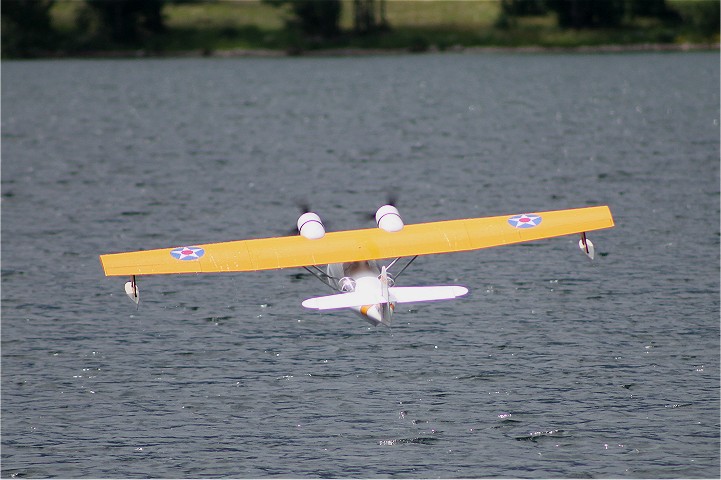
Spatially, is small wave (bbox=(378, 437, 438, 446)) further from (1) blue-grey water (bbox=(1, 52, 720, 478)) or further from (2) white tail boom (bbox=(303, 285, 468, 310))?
(2) white tail boom (bbox=(303, 285, 468, 310))

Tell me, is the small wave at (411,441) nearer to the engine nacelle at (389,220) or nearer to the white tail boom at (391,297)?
the white tail boom at (391,297)

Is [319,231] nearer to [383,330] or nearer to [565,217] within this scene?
[383,330]

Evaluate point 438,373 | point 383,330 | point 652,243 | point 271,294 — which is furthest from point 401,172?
point 438,373

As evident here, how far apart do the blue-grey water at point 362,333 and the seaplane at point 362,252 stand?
2.64 metres

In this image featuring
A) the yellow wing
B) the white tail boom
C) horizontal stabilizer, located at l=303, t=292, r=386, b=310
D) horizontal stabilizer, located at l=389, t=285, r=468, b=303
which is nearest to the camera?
horizontal stabilizer, located at l=303, t=292, r=386, b=310

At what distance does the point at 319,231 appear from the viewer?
37.7 m

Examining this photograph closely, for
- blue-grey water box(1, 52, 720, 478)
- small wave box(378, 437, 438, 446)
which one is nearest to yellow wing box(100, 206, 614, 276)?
blue-grey water box(1, 52, 720, 478)

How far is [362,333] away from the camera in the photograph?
39.9 m

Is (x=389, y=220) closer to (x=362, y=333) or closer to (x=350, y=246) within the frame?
(x=350, y=246)

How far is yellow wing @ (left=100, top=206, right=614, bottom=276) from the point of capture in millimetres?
34969

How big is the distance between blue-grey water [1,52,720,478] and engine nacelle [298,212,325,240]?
376cm

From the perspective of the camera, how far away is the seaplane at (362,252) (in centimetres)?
3391

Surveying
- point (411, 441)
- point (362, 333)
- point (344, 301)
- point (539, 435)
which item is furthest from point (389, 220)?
point (539, 435)

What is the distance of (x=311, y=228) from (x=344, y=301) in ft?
17.9
